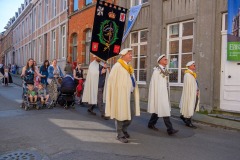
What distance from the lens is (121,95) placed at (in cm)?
634

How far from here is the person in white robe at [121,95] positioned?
249 inches

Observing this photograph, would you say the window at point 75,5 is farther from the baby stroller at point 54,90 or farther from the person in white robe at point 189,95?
the person in white robe at point 189,95

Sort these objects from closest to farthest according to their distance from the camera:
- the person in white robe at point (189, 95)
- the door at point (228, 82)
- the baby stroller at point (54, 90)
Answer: the person in white robe at point (189, 95)
the door at point (228, 82)
the baby stroller at point (54, 90)

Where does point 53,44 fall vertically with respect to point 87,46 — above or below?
above

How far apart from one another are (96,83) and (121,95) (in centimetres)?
374

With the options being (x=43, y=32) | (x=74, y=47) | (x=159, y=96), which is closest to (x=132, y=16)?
(x=159, y=96)

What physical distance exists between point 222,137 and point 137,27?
925cm

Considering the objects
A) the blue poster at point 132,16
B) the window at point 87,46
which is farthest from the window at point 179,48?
the window at point 87,46

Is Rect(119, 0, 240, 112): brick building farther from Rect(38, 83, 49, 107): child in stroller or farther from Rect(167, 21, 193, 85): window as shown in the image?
Rect(38, 83, 49, 107): child in stroller

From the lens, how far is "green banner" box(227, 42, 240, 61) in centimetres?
1007

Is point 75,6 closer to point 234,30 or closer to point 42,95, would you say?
point 42,95

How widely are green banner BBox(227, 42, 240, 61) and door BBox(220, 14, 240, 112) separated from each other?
21 centimetres

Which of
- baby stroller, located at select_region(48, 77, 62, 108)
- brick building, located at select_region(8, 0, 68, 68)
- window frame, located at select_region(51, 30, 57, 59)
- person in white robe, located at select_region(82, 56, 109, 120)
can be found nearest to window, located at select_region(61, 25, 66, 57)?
brick building, located at select_region(8, 0, 68, 68)

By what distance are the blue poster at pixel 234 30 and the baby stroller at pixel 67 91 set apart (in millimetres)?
5558
